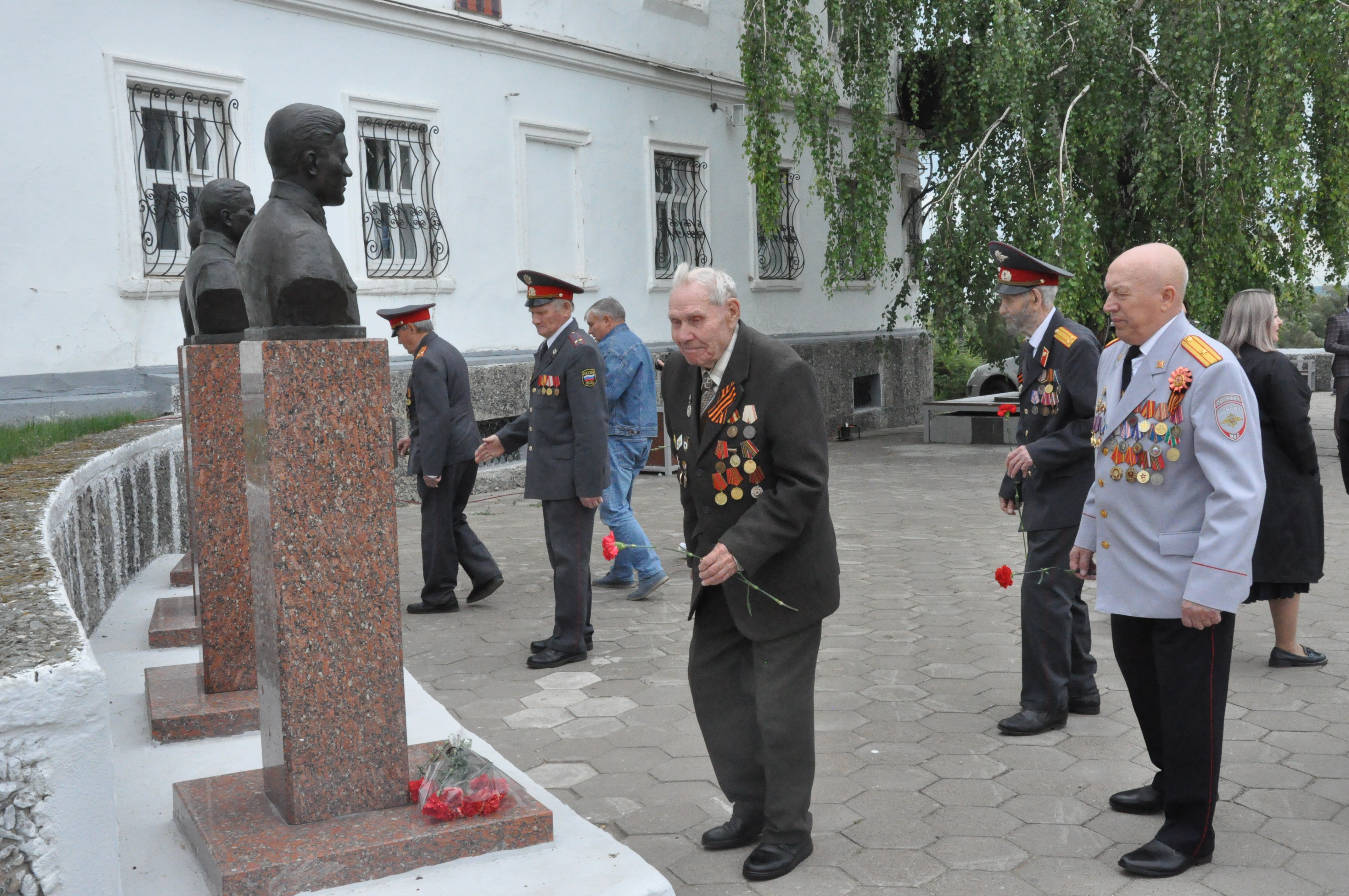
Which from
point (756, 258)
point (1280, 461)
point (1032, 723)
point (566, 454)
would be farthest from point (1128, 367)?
point (756, 258)

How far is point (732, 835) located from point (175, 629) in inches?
124

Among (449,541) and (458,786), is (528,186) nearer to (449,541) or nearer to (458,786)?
(449,541)

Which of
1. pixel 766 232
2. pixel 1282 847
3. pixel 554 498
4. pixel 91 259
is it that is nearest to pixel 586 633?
pixel 554 498

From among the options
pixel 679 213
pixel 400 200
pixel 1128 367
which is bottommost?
pixel 1128 367

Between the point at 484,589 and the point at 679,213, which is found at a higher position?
the point at 679,213

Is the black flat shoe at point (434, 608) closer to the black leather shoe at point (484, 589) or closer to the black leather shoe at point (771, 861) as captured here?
the black leather shoe at point (484, 589)

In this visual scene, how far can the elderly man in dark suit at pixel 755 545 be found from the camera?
11.6 feet

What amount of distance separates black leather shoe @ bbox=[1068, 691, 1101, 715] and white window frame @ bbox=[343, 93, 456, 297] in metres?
8.28

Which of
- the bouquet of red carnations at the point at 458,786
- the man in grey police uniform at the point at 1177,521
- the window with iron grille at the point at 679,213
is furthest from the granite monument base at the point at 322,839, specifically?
the window with iron grille at the point at 679,213

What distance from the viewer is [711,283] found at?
11.7 ft

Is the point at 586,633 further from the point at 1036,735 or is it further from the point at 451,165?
the point at 451,165

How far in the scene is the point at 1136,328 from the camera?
368 centimetres

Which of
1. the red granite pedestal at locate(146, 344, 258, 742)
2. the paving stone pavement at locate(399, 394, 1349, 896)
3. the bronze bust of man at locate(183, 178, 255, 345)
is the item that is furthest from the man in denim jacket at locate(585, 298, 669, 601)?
the red granite pedestal at locate(146, 344, 258, 742)

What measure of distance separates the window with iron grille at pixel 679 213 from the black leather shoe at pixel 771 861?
1229 centimetres
